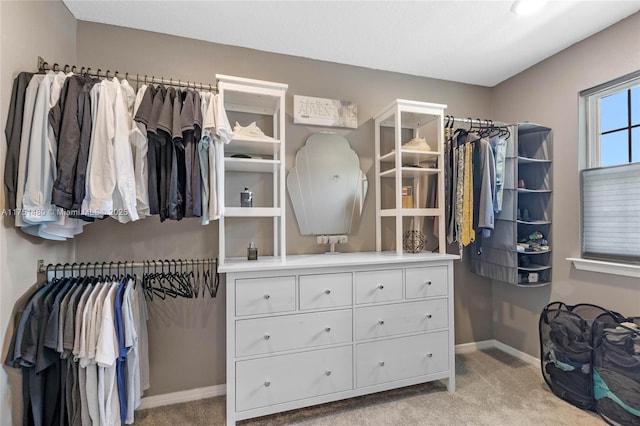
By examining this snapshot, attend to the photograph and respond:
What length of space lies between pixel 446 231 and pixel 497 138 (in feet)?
2.81

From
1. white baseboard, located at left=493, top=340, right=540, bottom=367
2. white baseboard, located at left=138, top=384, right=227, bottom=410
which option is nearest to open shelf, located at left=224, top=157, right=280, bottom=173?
white baseboard, located at left=138, top=384, right=227, bottom=410

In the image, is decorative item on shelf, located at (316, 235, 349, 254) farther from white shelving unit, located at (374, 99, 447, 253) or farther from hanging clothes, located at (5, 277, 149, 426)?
hanging clothes, located at (5, 277, 149, 426)

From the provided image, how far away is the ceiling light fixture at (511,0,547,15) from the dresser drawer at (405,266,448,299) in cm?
173

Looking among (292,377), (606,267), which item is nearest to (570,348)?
(606,267)

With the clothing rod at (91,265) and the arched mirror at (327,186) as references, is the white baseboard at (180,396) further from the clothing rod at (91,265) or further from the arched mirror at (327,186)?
the arched mirror at (327,186)

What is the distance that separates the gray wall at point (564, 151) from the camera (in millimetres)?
2057

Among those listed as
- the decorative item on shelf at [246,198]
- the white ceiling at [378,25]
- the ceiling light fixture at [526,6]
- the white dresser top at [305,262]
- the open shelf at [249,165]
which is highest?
the white ceiling at [378,25]

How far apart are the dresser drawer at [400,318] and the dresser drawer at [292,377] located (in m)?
0.19

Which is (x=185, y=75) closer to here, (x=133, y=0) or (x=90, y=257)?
(x=133, y=0)

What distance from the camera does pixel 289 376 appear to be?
187 cm

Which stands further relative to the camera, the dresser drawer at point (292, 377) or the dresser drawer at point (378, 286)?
the dresser drawer at point (378, 286)

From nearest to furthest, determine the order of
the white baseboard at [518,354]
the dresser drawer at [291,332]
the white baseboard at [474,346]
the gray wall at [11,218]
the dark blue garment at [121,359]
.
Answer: the gray wall at [11,218] < the dark blue garment at [121,359] < the dresser drawer at [291,332] < the white baseboard at [518,354] < the white baseboard at [474,346]

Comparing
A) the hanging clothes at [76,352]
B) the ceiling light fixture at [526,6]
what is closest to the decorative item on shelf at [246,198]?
the hanging clothes at [76,352]

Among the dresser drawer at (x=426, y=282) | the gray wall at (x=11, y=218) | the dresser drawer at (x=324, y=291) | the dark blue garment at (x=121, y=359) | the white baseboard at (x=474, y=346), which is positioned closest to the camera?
the gray wall at (x=11, y=218)
